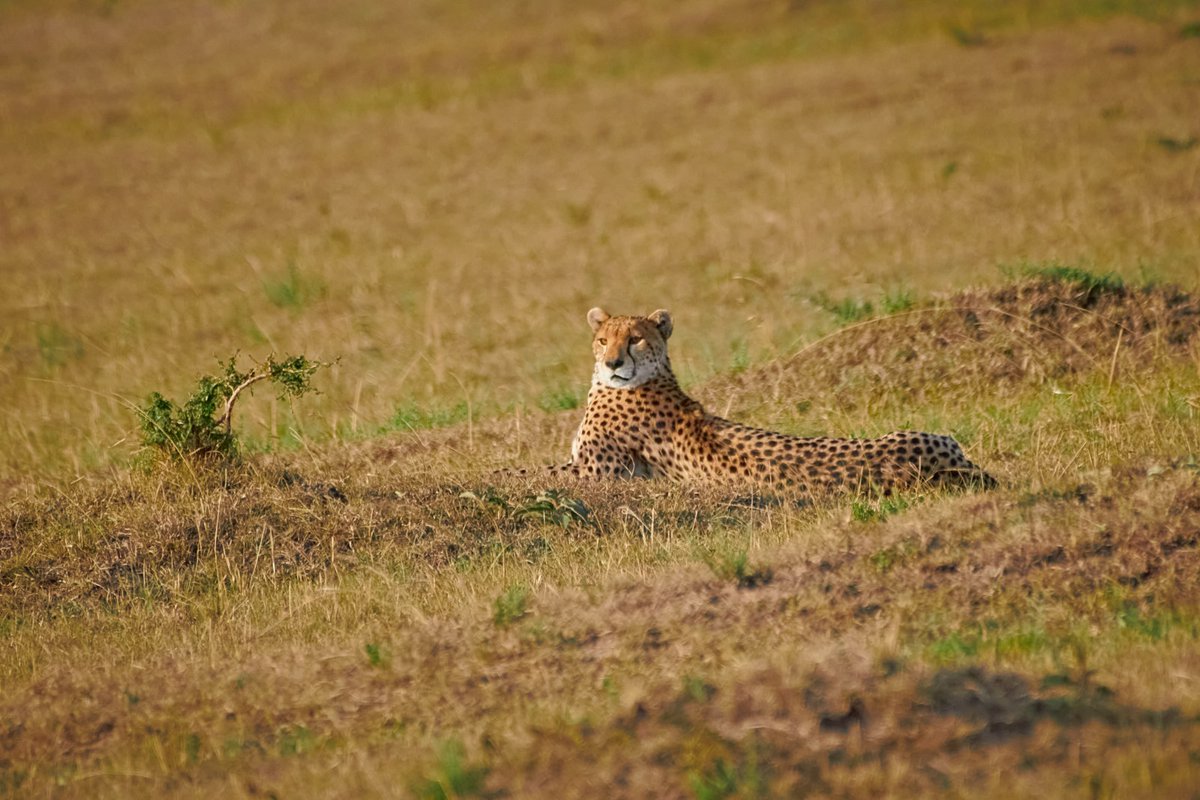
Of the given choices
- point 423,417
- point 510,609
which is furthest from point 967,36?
point 510,609

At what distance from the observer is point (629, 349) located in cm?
842

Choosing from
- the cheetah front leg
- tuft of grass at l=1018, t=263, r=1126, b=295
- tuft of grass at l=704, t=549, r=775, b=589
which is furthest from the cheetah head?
tuft of grass at l=1018, t=263, r=1126, b=295

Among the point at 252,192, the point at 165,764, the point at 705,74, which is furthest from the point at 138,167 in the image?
the point at 165,764

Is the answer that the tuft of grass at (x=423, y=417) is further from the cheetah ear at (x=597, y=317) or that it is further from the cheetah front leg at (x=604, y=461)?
the cheetah front leg at (x=604, y=461)

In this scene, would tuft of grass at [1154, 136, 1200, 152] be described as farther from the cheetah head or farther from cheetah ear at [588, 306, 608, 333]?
cheetah ear at [588, 306, 608, 333]

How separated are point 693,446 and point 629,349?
746 millimetres

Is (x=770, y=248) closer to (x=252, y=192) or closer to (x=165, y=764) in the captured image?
(x=252, y=192)

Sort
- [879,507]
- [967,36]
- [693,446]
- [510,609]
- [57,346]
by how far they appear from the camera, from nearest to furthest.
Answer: [510,609] → [879,507] → [693,446] → [57,346] → [967,36]

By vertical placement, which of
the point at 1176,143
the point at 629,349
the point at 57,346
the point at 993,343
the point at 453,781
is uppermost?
the point at 1176,143

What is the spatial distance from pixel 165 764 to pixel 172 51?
2684 centimetres

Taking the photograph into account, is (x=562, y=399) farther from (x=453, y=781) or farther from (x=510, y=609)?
(x=453, y=781)

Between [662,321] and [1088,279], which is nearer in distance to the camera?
[662,321]

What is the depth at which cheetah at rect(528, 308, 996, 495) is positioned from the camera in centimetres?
704

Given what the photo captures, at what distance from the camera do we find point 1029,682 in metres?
4.66
